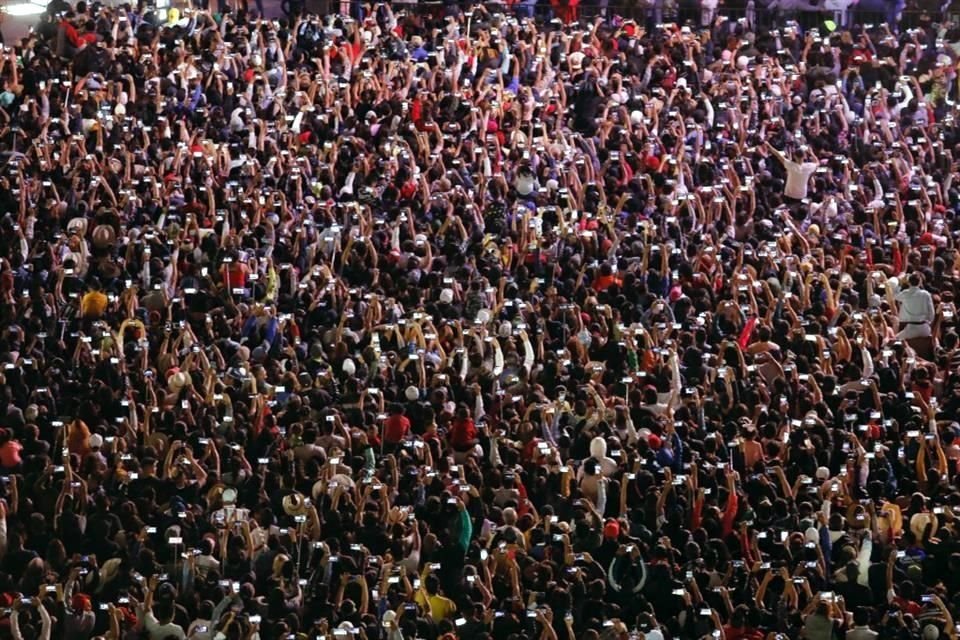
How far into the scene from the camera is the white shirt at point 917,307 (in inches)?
1056

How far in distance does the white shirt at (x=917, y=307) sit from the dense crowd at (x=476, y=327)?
30 mm

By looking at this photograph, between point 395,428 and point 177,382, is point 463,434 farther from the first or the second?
point 177,382

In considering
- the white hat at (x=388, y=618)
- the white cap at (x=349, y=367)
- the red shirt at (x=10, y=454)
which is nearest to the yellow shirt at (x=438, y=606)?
the white hat at (x=388, y=618)

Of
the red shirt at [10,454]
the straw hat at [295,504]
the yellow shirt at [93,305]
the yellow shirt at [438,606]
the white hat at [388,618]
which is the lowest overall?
the yellow shirt at [438,606]

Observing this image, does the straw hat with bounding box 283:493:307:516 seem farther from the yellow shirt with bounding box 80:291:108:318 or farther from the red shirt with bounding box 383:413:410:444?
the yellow shirt with bounding box 80:291:108:318

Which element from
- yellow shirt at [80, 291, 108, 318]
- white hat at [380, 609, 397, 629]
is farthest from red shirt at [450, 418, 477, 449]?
yellow shirt at [80, 291, 108, 318]

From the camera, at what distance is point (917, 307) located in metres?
26.8

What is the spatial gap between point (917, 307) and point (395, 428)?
564 cm

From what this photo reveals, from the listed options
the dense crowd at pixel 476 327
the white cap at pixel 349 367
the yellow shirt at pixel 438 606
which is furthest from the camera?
the white cap at pixel 349 367

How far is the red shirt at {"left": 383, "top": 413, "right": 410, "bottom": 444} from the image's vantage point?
79.8 ft

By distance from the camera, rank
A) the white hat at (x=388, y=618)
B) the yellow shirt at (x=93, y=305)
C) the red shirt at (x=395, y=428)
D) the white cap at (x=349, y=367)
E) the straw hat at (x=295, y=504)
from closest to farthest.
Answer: the white hat at (x=388, y=618) → the straw hat at (x=295, y=504) → the red shirt at (x=395, y=428) → the white cap at (x=349, y=367) → the yellow shirt at (x=93, y=305)

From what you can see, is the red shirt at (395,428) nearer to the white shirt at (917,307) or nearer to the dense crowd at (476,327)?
the dense crowd at (476,327)

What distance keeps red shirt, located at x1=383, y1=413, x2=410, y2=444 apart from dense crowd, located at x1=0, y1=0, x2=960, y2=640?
0.02 meters

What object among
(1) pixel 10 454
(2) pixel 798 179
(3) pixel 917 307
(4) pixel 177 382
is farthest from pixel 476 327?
(2) pixel 798 179
